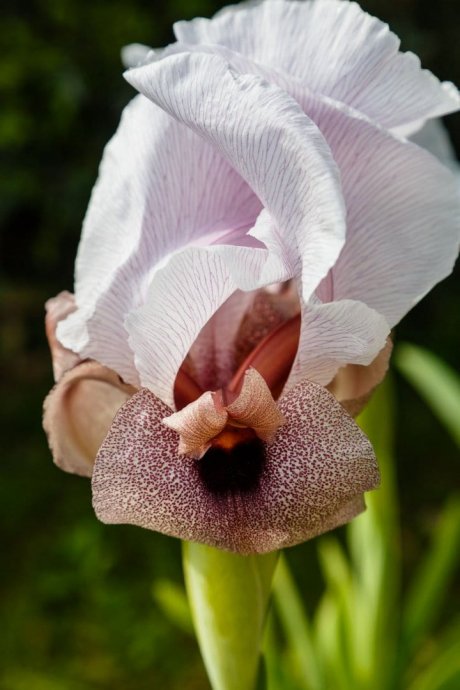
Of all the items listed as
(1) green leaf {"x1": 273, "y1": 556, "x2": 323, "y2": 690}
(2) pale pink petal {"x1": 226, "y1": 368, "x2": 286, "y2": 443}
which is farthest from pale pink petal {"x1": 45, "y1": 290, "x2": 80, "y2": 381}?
(1) green leaf {"x1": 273, "y1": 556, "x2": 323, "y2": 690}

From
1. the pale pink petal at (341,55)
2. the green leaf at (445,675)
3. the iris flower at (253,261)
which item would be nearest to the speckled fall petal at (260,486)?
the iris flower at (253,261)

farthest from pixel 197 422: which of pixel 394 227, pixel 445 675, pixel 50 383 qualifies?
pixel 50 383

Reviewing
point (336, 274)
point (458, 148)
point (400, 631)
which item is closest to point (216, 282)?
point (336, 274)

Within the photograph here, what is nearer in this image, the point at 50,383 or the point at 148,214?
the point at 148,214

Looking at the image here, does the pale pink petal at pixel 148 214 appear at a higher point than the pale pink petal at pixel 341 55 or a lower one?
lower

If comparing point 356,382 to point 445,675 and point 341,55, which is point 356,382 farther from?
point 445,675

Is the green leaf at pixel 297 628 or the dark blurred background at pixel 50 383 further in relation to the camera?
the dark blurred background at pixel 50 383

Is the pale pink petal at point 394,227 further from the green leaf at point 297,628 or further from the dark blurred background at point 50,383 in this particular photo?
the dark blurred background at point 50,383

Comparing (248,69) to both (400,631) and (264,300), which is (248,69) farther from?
(400,631)
